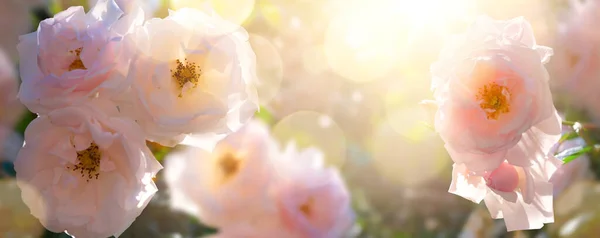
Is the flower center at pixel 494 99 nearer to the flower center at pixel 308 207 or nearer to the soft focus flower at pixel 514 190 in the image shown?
the soft focus flower at pixel 514 190

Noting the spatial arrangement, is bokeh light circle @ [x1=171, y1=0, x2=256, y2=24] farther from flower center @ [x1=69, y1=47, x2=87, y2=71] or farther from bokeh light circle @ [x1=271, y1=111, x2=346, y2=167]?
flower center @ [x1=69, y1=47, x2=87, y2=71]

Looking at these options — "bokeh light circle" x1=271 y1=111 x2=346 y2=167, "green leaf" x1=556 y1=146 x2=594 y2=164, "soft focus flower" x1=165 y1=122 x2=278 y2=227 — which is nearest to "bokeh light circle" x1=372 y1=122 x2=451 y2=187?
"bokeh light circle" x1=271 y1=111 x2=346 y2=167

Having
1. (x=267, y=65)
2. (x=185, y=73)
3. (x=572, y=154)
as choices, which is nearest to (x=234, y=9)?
(x=267, y=65)

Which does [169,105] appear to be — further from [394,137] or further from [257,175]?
[394,137]

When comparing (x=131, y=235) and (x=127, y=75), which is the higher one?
(x=127, y=75)

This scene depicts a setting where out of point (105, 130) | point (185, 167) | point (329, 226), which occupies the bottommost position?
point (329, 226)

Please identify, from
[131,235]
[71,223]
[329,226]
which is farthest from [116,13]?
[329,226]

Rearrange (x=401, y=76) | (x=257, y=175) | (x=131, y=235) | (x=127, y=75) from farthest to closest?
(x=401, y=76) → (x=257, y=175) → (x=131, y=235) → (x=127, y=75)

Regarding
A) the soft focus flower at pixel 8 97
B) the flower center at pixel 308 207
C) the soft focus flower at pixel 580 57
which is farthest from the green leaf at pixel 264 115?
the soft focus flower at pixel 580 57
